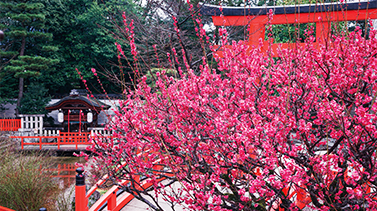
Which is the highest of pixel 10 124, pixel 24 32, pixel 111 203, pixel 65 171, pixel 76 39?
pixel 76 39

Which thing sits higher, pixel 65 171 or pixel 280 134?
pixel 280 134

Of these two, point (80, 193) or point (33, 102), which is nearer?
point (80, 193)

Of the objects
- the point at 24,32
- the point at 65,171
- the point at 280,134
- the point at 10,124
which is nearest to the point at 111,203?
the point at 280,134

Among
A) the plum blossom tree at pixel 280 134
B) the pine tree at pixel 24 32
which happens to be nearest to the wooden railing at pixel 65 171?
the plum blossom tree at pixel 280 134

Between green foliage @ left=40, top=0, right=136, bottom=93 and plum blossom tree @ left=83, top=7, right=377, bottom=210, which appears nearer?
plum blossom tree @ left=83, top=7, right=377, bottom=210

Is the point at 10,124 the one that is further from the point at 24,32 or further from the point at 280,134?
the point at 280,134

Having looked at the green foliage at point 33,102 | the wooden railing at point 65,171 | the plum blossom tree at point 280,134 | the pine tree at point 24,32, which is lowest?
the wooden railing at point 65,171

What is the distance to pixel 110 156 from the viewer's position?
129 inches

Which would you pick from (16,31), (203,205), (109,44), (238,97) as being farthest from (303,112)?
(109,44)

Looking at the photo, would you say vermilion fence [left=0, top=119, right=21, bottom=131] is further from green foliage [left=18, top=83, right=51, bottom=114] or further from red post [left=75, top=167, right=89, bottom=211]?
red post [left=75, top=167, right=89, bottom=211]

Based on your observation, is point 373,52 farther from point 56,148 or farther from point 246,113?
point 56,148

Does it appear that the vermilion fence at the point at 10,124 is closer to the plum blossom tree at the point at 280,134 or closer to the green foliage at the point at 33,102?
the green foliage at the point at 33,102

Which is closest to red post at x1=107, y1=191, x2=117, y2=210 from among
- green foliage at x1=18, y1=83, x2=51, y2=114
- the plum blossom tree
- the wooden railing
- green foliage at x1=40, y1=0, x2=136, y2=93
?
the plum blossom tree

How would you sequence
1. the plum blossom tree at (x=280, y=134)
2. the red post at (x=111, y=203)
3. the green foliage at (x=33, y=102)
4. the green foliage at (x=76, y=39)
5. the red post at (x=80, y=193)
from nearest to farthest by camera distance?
1. the plum blossom tree at (x=280, y=134)
2. the red post at (x=80, y=193)
3. the red post at (x=111, y=203)
4. the green foliage at (x=33, y=102)
5. the green foliage at (x=76, y=39)
